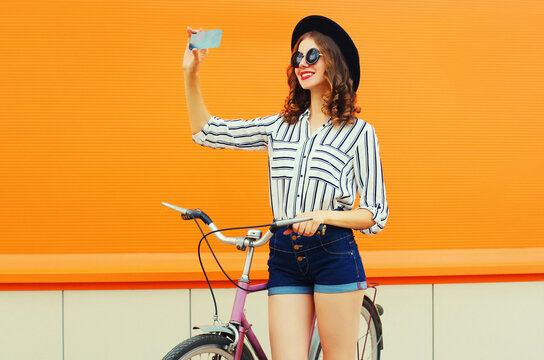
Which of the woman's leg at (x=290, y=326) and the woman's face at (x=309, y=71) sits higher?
the woman's face at (x=309, y=71)

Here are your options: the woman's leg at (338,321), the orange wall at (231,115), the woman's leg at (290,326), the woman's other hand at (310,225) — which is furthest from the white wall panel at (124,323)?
the woman's other hand at (310,225)

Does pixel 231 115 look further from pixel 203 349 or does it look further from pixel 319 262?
pixel 203 349

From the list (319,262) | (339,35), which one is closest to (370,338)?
(319,262)

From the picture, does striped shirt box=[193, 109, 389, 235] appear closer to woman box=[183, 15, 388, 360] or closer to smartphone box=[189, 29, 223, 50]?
woman box=[183, 15, 388, 360]

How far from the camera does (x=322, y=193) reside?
1855 mm

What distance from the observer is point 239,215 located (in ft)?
9.54

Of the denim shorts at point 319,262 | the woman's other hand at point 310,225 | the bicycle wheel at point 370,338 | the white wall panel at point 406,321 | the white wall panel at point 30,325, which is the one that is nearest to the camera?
the woman's other hand at point 310,225

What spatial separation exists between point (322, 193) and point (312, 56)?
51 cm

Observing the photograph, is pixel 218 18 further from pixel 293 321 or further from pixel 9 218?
pixel 293 321

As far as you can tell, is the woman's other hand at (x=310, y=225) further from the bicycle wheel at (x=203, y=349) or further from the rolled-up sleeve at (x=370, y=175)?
the bicycle wheel at (x=203, y=349)

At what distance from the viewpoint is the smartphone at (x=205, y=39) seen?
6.08 ft

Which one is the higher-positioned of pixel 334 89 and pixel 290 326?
pixel 334 89

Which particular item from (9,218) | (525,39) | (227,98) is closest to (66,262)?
(9,218)

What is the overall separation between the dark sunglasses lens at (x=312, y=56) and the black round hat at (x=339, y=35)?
127mm
